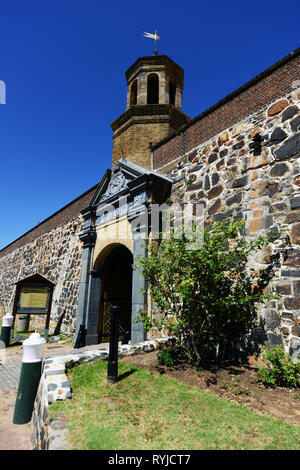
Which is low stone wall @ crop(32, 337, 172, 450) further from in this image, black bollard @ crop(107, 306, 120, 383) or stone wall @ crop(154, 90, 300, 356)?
stone wall @ crop(154, 90, 300, 356)

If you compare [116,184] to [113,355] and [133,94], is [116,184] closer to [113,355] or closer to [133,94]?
[133,94]

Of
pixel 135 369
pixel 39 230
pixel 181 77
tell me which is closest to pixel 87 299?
pixel 135 369

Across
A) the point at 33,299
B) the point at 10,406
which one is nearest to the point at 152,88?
the point at 33,299

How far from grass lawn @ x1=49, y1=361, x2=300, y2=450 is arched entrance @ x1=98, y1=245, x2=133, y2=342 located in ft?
16.1

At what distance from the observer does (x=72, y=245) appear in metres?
11.2

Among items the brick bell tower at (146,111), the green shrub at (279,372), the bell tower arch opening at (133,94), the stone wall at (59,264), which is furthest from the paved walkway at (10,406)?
the bell tower arch opening at (133,94)

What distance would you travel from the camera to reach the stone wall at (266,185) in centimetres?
406

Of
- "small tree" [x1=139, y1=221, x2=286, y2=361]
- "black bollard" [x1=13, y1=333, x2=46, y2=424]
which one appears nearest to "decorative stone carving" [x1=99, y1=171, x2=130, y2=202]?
"small tree" [x1=139, y1=221, x2=286, y2=361]

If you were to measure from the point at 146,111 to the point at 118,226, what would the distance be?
5168 millimetres

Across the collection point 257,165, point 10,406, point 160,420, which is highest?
point 257,165

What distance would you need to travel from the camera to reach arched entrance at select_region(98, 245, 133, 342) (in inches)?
333

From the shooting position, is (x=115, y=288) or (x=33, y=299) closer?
(x=115, y=288)

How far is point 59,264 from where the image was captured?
11820 millimetres

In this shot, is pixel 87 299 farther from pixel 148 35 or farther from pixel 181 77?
pixel 148 35
